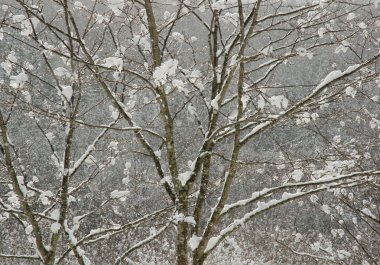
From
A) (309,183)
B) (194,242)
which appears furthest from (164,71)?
(194,242)

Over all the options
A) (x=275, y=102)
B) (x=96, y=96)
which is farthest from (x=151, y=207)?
(x=275, y=102)

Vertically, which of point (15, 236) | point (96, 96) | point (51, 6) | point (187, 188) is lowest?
point (187, 188)

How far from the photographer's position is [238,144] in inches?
141

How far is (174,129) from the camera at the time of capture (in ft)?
54.1

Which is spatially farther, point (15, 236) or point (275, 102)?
point (15, 236)

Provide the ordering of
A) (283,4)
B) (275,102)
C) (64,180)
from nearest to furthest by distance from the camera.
Result: (275,102)
(283,4)
(64,180)

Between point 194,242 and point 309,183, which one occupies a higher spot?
point 309,183

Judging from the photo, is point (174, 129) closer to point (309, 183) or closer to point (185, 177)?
point (185, 177)

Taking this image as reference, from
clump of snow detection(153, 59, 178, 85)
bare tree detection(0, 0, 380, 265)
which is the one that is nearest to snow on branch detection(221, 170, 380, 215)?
bare tree detection(0, 0, 380, 265)

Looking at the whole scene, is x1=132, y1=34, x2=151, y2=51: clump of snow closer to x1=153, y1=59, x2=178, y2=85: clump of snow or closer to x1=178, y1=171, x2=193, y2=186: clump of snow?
x1=153, y1=59, x2=178, y2=85: clump of snow

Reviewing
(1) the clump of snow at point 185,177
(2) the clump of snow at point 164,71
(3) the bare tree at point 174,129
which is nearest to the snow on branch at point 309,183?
(3) the bare tree at point 174,129

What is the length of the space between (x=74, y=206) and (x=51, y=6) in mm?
12298

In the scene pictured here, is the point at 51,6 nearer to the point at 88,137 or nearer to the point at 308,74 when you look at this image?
the point at 88,137

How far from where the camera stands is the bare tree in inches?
141
